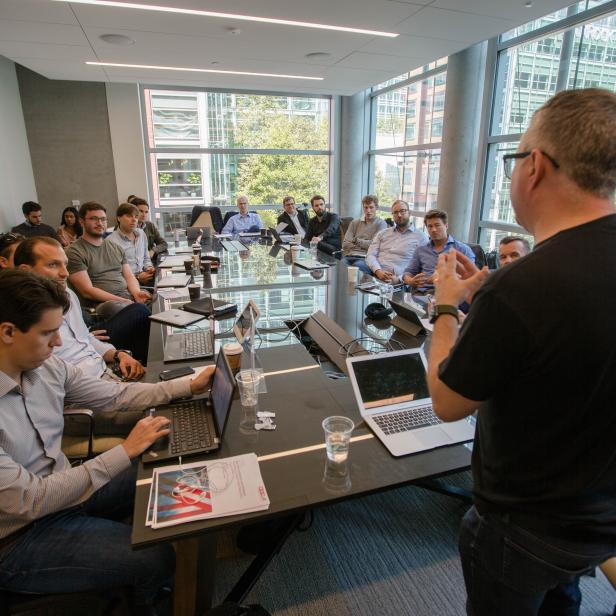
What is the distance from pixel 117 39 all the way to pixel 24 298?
4341 mm

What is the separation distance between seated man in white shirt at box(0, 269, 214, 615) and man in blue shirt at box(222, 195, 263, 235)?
563 cm

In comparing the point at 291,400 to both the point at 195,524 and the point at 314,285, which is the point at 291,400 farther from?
the point at 314,285

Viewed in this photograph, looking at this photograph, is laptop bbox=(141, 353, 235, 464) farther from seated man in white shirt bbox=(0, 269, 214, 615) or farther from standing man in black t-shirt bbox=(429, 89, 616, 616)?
standing man in black t-shirt bbox=(429, 89, 616, 616)

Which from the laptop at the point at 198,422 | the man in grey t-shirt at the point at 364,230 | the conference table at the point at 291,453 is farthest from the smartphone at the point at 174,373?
the man in grey t-shirt at the point at 364,230

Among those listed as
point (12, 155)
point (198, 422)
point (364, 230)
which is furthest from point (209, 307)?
point (12, 155)

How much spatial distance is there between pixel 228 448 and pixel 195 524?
0.98 feet

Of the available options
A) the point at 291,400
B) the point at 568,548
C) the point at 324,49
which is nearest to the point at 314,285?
the point at 291,400

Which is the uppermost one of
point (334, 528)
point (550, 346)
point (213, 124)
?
point (213, 124)

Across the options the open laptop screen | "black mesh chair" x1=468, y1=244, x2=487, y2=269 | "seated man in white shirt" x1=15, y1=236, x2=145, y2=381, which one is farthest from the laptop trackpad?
"black mesh chair" x1=468, y1=244, x2=487, y2=269

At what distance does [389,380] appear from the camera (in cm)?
153

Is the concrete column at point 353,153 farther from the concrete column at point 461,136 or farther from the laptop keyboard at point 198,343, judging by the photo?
the laptop keyboard at point 198,343

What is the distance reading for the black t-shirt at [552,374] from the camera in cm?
73

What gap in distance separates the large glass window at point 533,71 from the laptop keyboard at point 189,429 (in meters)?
3.69

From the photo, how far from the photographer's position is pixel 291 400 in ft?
5.32
